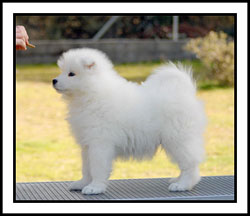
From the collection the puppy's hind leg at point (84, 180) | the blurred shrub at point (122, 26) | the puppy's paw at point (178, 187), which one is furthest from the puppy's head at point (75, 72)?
the blurred shrub at point (122, 26)

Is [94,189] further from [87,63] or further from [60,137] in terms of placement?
[60,137]

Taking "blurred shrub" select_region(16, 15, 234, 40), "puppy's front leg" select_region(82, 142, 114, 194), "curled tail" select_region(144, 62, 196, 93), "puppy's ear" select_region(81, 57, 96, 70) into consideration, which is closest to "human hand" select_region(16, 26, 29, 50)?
"puppy's ear" select_region(81, 57, 96, 70)

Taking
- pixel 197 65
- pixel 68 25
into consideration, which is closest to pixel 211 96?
pixel 197 65

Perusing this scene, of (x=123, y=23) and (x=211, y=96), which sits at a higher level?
(x=123, y=23)

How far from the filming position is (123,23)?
14.2 metres

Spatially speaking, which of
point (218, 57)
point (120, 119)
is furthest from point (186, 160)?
point (218, 57)

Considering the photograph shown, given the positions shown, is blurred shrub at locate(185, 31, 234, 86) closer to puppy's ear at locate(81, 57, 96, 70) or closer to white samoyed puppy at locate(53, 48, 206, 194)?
white samoyed puppy at locate(53, 48, 206, 194)

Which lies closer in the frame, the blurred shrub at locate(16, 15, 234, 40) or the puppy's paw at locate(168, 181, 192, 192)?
the puppy's paw at locate(168, 181, 192, 192)

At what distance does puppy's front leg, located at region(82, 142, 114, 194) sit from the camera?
357 centimetres

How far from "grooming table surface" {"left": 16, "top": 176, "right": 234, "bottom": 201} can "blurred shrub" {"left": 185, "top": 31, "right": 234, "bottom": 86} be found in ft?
23.0

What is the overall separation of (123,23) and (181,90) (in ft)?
35.0

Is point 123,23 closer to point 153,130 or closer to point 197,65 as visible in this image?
point 197,65

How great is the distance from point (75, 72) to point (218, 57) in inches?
314

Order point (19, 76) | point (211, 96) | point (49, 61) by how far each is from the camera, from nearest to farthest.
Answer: point (211, 96)
point (19, 76)
point (49, 61)
